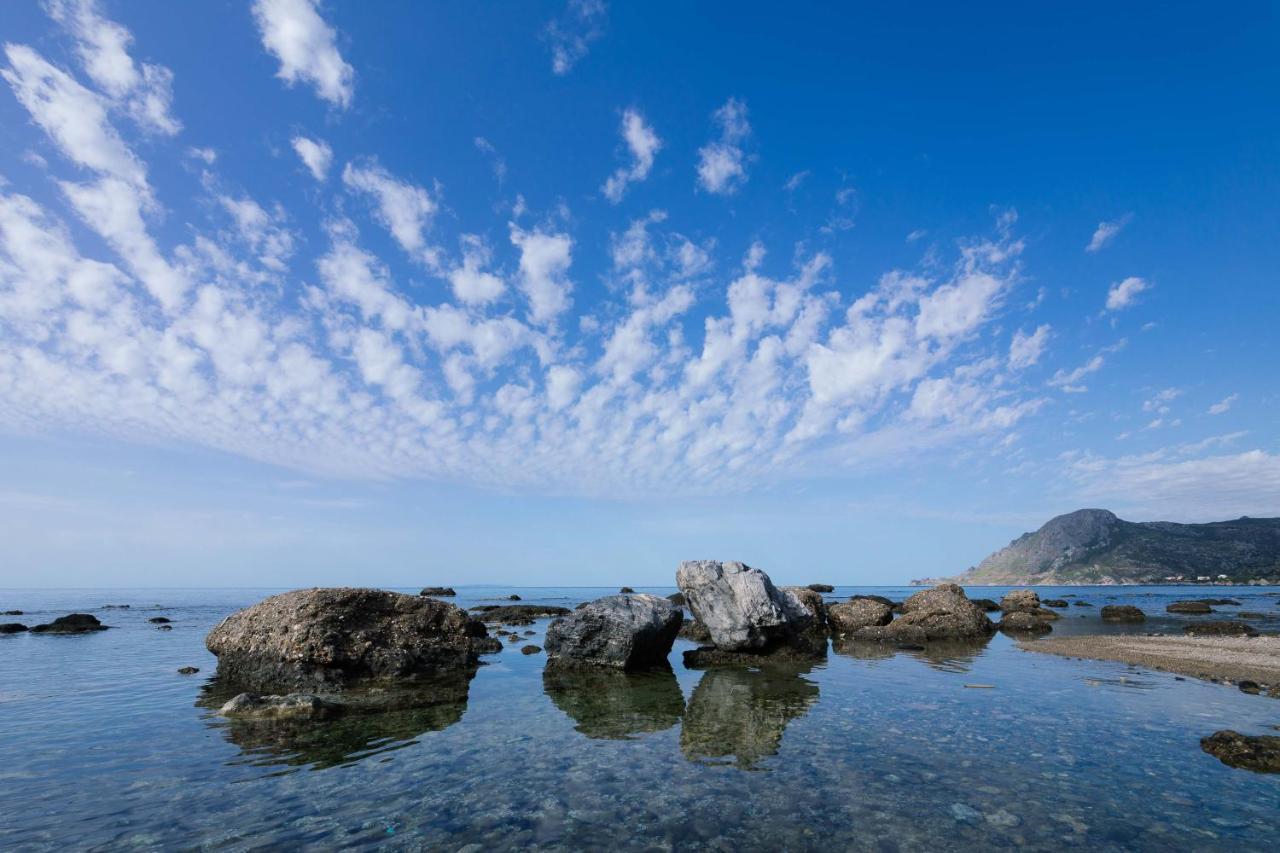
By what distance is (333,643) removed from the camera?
22.2m

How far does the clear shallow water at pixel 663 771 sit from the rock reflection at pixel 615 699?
0.55ft

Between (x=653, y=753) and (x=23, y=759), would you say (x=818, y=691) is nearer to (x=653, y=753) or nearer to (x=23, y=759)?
(x=653, y=753)

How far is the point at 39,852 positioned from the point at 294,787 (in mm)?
3407

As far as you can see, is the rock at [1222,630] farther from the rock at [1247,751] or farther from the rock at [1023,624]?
the rock at [1247,751]

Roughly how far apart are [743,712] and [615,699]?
4715 mm

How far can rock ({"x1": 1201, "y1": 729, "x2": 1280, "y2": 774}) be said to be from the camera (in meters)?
11.4

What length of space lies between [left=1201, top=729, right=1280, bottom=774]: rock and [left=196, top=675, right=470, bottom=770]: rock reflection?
17.9m

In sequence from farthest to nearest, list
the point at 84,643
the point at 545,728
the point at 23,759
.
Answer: the point at 84,643, the point at 545,728, the point at 23,759

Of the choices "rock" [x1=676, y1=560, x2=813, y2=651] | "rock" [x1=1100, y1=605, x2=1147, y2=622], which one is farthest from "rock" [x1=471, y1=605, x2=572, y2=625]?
"rock" [x1=1100, y1=605, x2=1147, y2=622]

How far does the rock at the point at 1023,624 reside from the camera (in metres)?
41.4

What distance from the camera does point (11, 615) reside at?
6569cm

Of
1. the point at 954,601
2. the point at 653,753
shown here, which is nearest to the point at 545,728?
the point at 653,753

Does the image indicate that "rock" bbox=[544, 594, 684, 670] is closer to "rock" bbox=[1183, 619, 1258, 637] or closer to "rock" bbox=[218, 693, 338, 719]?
"rock" bbox=[218, 693, 338, 719]

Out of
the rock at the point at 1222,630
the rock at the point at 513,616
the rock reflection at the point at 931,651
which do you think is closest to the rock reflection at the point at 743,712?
the rock reflection at the point at 931,651
